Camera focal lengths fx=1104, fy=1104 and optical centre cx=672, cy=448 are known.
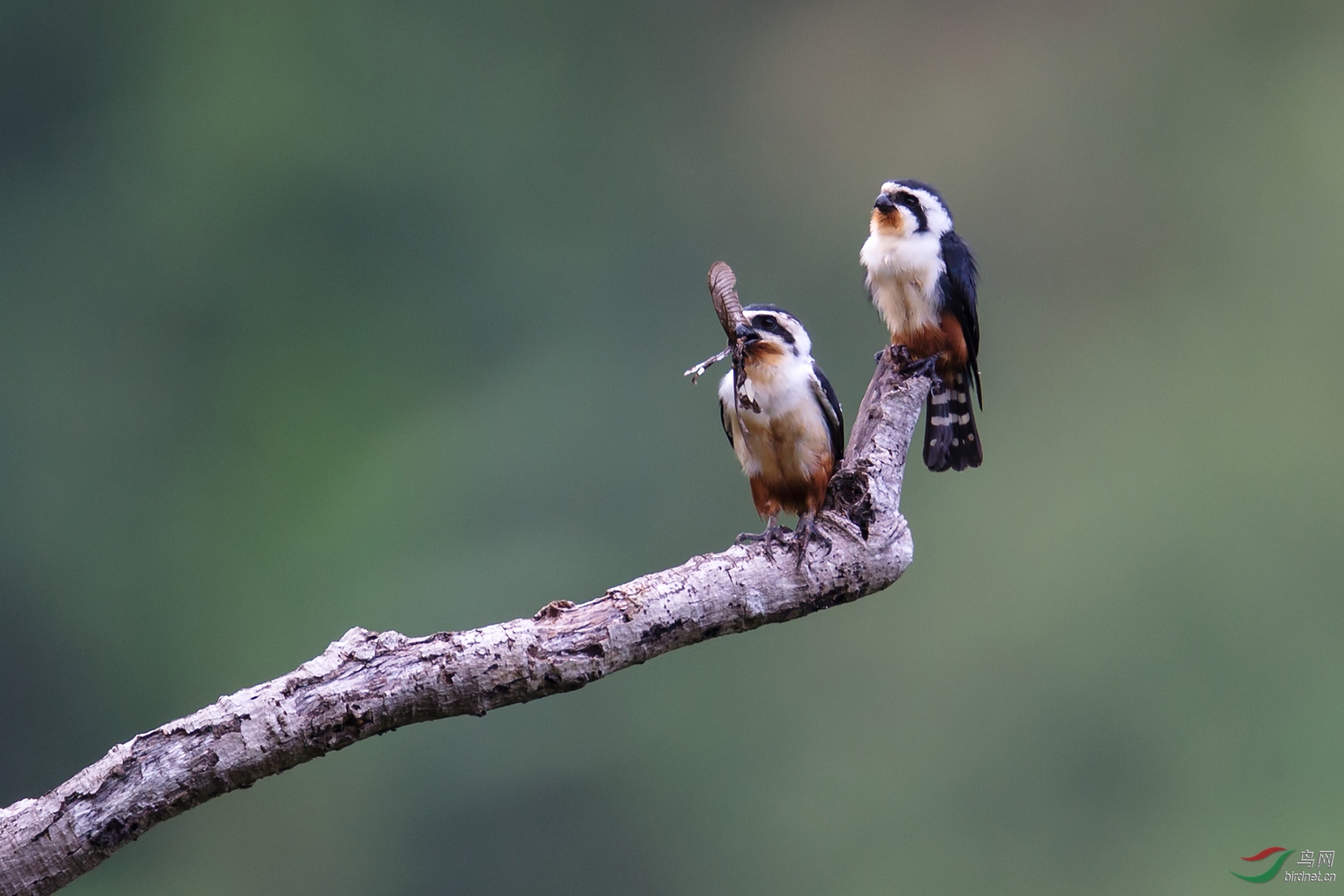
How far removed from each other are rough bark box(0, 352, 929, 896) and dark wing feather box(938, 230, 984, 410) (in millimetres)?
1360

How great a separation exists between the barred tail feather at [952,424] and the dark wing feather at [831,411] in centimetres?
61

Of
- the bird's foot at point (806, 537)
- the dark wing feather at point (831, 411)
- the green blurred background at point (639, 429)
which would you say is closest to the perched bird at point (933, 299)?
the dark wing feather at point (831, 411)

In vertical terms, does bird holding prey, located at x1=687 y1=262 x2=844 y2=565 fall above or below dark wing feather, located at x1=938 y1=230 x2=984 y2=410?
below

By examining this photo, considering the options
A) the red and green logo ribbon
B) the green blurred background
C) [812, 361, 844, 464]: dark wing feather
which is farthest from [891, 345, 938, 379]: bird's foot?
the red and green logo ribbon

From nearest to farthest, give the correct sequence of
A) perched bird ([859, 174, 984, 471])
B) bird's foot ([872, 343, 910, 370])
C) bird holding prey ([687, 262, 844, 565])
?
bird holding prey ([687, 262, 844, 565])
bird's foot ([872, 343, 910, 370])
perched bird ([859, 174, 984, 471])

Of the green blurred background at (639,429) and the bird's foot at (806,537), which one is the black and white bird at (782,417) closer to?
the bird's foot at (806,537)

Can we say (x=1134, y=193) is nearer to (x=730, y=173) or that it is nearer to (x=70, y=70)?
(x=730, y=173)

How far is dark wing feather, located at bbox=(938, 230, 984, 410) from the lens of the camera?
3373 millimetres

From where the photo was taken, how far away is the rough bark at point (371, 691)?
1.90 metres

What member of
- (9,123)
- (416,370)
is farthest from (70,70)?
(416,370)

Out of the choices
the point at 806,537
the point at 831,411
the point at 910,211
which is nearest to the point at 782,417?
the point at 831,411

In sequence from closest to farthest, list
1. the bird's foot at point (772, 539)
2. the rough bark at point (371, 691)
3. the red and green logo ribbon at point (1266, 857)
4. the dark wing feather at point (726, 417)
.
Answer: the rough bark at point (371, 691) < the bird's foot at point (772, 539) < the dark wing feather at point (726, 417) < the red and green logo ribbon at point (1266, 857)

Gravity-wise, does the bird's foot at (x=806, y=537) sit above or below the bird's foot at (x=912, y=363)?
below

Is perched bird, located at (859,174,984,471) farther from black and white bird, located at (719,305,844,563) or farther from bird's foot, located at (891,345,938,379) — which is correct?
black and white bird, located at (719,305,844,563)
